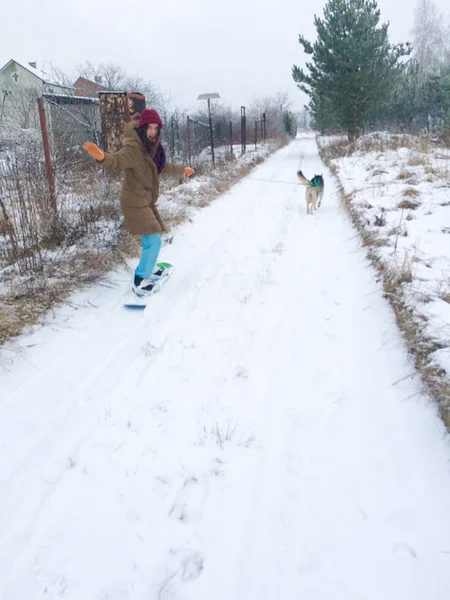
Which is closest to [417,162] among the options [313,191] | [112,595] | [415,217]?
[313,191]

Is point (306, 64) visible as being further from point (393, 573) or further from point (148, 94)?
point (393, 573)

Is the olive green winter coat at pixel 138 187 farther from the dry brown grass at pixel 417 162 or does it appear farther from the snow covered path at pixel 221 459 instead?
the dry brown grass at pixel 417 162

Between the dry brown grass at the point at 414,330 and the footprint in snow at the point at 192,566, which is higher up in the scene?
the dry brown grass at the point at 414,330

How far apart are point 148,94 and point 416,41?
4053 cm

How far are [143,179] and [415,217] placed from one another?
4.46 metres

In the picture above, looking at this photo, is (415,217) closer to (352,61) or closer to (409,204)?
(409,204)

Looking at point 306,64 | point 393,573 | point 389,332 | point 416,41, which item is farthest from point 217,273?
point 416,41

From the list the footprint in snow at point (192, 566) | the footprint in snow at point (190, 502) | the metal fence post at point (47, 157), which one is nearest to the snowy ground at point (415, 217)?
the footprint in snow at point (190, 502)

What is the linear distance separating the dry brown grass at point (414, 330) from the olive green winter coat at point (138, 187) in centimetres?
253

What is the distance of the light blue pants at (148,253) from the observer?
3969 millimetres

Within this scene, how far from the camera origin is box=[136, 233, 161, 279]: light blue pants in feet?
13.0

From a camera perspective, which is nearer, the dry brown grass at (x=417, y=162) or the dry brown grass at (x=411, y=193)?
the dry brown grass at (x=411, y=193)

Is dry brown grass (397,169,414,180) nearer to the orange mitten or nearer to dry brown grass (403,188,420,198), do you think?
dry brown grass (403,188,420,198)

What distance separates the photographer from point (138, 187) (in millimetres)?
3795
